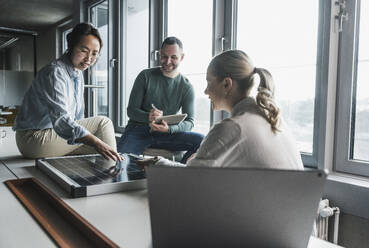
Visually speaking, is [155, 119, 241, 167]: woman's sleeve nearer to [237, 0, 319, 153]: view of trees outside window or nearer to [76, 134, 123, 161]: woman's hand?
[76, 134, 123, 161]: woman's hand

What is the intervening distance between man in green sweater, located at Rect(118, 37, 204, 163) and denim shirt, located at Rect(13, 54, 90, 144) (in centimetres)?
52

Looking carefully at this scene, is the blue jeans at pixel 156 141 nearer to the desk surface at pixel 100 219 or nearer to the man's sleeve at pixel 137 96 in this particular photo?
the man's sleeve at pixel 137 96

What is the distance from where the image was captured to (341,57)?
67.6 inches

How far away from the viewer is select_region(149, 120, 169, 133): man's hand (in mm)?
2239

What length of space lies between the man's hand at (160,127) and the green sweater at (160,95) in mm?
235

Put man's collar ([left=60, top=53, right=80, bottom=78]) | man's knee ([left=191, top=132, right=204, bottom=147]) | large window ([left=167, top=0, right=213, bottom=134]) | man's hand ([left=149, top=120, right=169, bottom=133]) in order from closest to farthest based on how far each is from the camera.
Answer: man's collar ([left=60, top=53, right=80, bottom=78]) → man's hand ([left=149, top=120, right=169, bottom=133]) → man's knee ([left=191, top=132, right=204, bottom=147]) → large window ([left=167, top=0, right=213, bottom=134])

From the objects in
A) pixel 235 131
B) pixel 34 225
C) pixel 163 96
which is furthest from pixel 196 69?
pixel 34 225

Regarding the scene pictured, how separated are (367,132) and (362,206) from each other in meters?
0.40

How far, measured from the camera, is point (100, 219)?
2.69ft

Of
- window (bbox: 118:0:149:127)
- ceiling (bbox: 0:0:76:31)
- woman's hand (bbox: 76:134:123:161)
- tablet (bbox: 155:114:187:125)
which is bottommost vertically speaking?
woman's hand (bbox: 76:134:123:161)

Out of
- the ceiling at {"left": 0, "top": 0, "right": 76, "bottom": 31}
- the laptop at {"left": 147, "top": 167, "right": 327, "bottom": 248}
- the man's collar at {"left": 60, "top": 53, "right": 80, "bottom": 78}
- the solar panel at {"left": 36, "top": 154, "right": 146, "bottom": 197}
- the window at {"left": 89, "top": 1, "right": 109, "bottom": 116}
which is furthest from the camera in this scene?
the ceiling at {"left": 0, "top": 0, "right": 76, "bottom": 31}

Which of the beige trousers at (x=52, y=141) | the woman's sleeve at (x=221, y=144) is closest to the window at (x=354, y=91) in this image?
the woman's sleeve at (x=221, y=144)

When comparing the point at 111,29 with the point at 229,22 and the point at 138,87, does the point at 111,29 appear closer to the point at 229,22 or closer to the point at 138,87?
→ the point at 138,87

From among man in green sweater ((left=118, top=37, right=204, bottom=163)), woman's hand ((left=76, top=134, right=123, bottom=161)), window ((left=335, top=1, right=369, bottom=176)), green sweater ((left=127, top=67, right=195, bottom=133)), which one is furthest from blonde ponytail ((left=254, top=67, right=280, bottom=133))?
green sweater ((left=127, top=67, right=195, bottom=133))
